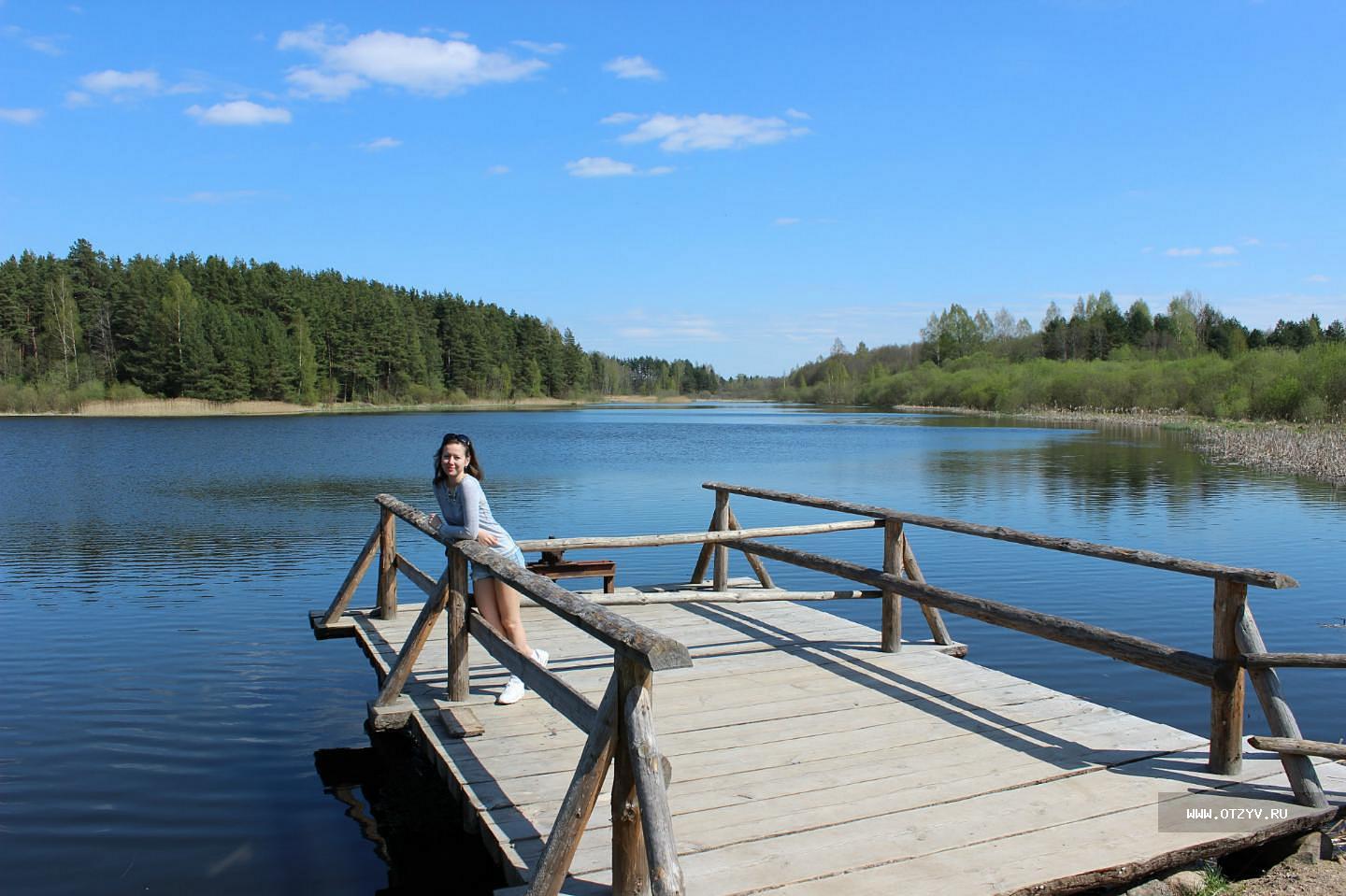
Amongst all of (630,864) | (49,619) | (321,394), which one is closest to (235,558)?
(49,619)

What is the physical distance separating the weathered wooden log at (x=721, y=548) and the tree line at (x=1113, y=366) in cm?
5350

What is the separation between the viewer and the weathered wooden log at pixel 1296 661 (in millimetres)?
4672

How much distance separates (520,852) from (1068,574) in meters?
13.5

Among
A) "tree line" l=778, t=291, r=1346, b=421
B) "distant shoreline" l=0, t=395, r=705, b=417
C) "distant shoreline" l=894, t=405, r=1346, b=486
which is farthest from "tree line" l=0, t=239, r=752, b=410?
"distant shoreline" l=894, t=405, r=1346, b=486

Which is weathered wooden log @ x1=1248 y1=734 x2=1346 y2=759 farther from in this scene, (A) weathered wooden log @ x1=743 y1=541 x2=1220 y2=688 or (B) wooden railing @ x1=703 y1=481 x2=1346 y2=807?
(A) weathered wooden log @ x1=743 y1=541 x2=1220 y2=688

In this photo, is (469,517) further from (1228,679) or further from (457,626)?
(1228,679)

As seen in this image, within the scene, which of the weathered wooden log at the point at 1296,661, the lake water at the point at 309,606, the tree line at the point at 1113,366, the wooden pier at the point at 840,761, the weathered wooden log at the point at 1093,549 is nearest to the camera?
the wooden pier at the point at 840,761

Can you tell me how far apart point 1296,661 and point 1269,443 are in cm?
4061

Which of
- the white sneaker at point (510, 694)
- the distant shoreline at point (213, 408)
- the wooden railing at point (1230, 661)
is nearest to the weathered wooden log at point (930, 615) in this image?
the wooden railing at point (1230, 661)

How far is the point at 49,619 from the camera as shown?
12086 mm

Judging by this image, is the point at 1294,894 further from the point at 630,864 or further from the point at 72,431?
the point at 72,431

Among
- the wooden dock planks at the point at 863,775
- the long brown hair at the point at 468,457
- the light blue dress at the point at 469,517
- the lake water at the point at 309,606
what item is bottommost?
the lake water at the point at 309,606

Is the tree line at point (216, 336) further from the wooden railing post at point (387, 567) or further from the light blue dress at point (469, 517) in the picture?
the light blue dress at point (469, 517)

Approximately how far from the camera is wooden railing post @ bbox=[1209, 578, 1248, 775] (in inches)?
199
